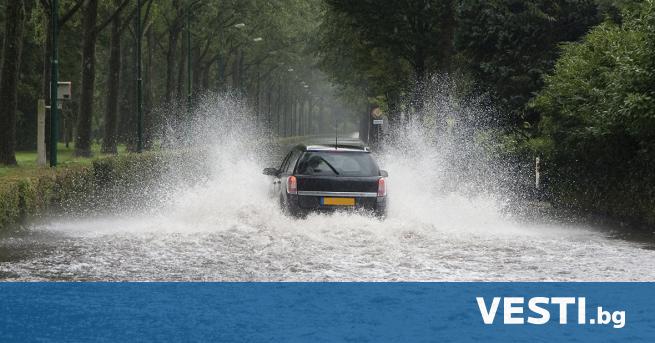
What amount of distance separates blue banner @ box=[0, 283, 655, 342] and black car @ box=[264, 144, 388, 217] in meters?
5.77

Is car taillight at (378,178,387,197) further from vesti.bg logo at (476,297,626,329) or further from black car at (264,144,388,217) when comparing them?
vesti.bg logo at (476,297,626,329)

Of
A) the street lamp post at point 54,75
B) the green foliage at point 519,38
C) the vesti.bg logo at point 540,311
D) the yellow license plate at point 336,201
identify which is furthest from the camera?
the green foliage at point 519,38

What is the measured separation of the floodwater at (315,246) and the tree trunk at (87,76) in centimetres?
1781

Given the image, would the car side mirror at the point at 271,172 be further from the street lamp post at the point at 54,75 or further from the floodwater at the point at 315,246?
the street lamp post at the point at 54,75

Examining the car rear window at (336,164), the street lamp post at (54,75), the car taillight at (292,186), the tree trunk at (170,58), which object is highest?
the tree trunk at (170,58)

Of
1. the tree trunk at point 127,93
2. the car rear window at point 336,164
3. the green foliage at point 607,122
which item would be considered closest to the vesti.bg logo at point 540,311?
the car rear window at point 336,164

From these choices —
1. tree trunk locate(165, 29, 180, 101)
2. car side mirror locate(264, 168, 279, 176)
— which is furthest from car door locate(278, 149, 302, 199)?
tree trunk locate(165, 29, 180, 101)

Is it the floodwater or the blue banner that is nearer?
the blue banner

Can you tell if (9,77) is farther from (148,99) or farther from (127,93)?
(127,93)

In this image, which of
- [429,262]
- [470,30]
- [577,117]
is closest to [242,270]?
[429,262]

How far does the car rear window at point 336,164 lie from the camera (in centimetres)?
1669

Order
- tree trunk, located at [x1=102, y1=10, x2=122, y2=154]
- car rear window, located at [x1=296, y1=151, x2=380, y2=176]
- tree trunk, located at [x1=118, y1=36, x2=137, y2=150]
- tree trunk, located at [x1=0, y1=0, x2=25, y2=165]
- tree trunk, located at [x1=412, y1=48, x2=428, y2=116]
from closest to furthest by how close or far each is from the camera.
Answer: car rear window, located at [x1=296, y1=151, x2=380, y2=176]
tree trunk, located at [x1=0, y1=0, x2=25, y2=165]
tree trunk, located at [x1=102, y1=10, x2=122, y2=154]
tree trunk, located at [x1=412, y1=48, x2=428, y2=116]
tree trunk, located at [x1=118, y1=36, x2=137, y2=150]

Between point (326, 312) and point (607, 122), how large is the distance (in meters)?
11.9

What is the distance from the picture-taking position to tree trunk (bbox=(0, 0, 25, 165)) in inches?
1109
